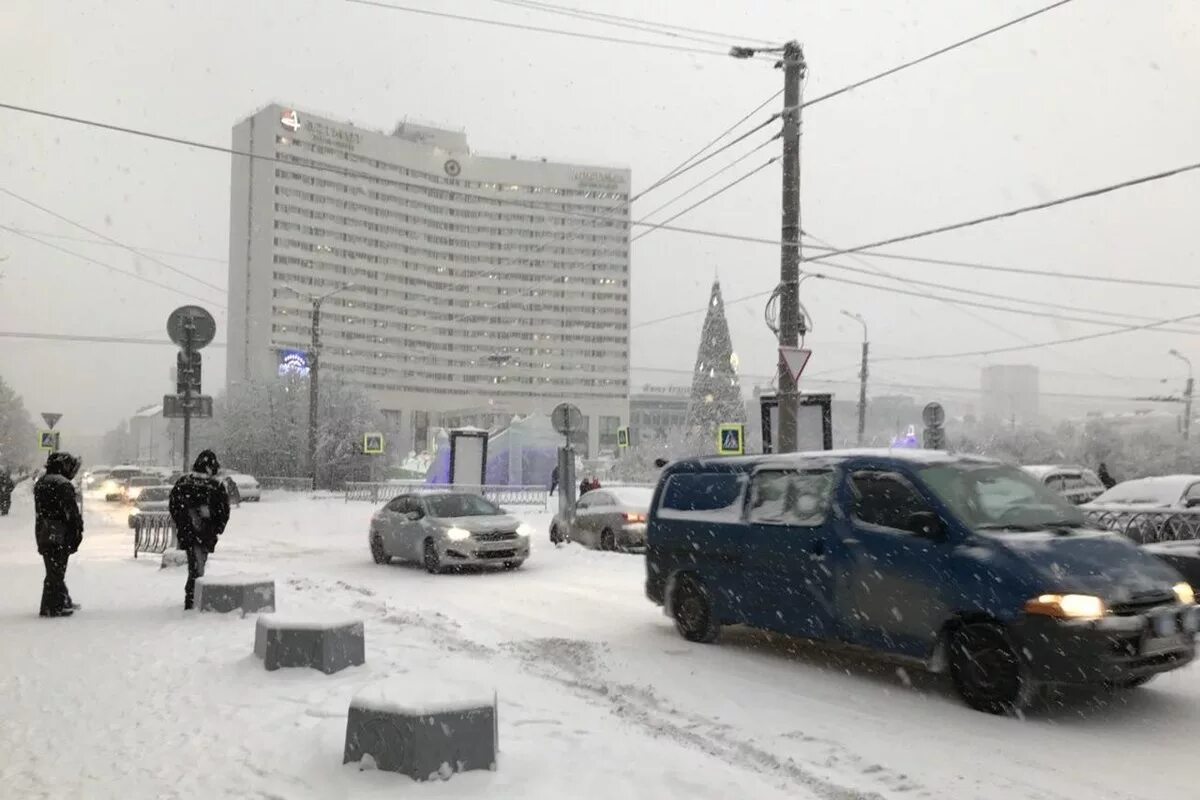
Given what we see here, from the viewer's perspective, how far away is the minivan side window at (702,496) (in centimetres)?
944

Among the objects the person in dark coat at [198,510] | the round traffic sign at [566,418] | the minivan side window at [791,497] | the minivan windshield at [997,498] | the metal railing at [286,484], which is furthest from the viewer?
the metal railing at [286,484]

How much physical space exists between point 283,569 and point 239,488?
25.5m

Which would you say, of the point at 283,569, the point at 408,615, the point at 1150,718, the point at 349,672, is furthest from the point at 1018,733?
the point at 283,569

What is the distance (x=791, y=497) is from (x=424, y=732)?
4697 millimetres

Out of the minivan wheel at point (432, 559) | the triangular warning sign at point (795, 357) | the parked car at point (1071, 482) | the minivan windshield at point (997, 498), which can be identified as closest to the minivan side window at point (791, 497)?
the minivan windshield at point (997, 498)

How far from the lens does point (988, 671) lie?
6.83 meters

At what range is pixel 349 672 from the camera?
7.49 metres

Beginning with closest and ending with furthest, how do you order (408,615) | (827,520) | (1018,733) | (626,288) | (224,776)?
(224,776)
(1018,733)
(827,520)
(408,615)
(626,288)

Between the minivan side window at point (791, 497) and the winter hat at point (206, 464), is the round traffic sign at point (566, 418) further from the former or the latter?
the minivan side window at point (791, 497)

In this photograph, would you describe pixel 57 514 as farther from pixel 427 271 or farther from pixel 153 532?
pixel 427 271

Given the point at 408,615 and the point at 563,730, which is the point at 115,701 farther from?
the point at 408,615

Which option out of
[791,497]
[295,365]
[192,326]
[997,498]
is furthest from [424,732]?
[295,365]

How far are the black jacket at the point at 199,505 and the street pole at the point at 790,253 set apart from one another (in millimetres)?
8304

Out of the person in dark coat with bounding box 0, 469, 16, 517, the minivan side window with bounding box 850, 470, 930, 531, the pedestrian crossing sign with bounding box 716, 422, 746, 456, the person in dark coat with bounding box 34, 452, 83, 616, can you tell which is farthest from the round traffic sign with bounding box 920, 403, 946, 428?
the person in dark coat with bounding box 0, 469, 16, 517
